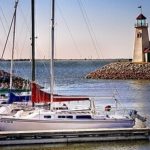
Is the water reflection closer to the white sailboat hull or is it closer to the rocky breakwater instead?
the white sailboat hull

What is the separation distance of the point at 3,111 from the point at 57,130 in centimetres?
425

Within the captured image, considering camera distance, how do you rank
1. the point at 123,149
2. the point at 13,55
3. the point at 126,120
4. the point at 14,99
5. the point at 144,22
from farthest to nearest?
the point at 144,22, the point at 13,55, the point at 14,99, the point at 126,120, the point at 123,149

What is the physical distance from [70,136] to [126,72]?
265 ft

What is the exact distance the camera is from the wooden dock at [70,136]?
28811 mm

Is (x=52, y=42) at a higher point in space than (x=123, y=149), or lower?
higher

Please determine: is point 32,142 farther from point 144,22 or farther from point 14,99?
point 144,22

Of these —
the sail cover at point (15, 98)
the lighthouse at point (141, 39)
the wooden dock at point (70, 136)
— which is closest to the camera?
the wooden dock at point (70, 136)

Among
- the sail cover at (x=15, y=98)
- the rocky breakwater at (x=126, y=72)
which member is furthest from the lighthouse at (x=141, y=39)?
the sail cover at (x=15, y=98)

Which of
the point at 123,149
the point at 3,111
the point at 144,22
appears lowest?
the point at 123,149

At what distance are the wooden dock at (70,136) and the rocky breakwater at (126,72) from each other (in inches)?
2915

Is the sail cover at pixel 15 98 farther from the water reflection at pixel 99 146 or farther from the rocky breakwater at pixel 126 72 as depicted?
the rocky breakwater at pixel 126 72

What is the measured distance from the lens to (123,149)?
94.3ft

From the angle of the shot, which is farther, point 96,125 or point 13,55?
point 13,55

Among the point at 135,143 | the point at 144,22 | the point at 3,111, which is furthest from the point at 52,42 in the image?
the point at 144,22
